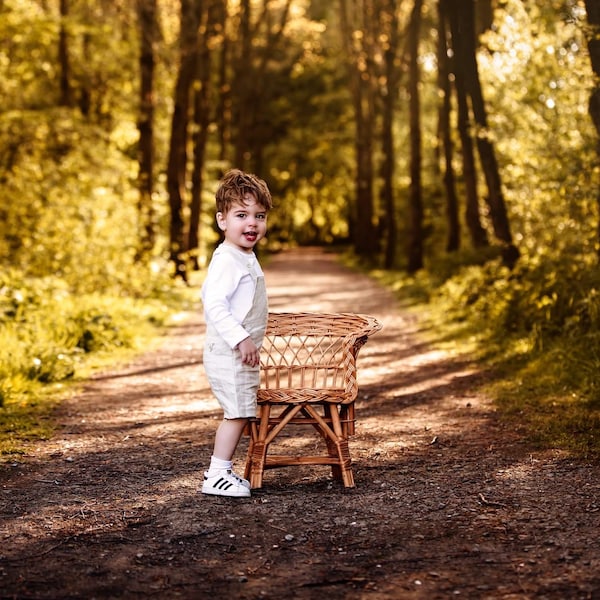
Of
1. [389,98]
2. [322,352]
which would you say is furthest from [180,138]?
[322,352]

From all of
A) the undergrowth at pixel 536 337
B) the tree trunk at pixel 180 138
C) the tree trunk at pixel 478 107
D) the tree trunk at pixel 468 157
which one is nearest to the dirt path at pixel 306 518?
the undergrowth at pixel 536 337

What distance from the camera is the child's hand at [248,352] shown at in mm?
5230

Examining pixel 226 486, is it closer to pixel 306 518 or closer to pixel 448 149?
pixel 306 518

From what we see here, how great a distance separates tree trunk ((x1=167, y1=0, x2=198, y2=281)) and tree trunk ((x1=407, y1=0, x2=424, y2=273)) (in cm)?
612

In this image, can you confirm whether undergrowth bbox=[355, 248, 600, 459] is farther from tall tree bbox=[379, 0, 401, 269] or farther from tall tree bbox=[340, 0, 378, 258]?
tall tree bbox=[340, 0, 378, 258]

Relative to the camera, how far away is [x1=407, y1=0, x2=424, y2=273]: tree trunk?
25094mm

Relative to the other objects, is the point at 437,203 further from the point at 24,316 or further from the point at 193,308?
the point at 24,316

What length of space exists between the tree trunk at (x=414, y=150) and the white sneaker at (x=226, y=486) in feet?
68.1

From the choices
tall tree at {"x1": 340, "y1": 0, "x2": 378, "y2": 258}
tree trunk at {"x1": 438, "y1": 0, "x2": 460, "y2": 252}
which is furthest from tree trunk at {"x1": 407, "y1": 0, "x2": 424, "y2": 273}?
tall tree at {"x1": 340, "y1": 0, "x2": 378, "y2": 258}

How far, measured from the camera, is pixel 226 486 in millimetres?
5316

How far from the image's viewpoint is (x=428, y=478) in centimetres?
575

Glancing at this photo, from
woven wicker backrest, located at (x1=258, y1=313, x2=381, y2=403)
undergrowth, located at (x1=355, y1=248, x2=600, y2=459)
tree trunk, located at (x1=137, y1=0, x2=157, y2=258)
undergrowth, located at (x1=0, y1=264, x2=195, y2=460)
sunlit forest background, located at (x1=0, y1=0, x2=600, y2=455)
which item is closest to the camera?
woven wicker backrest, located at (x1=258, y1=313, x2=381, y2=403)

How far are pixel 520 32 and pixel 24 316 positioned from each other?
40.7ft

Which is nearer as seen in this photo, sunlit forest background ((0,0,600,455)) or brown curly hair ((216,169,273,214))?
brown curly hair ((216,169,273,214))
